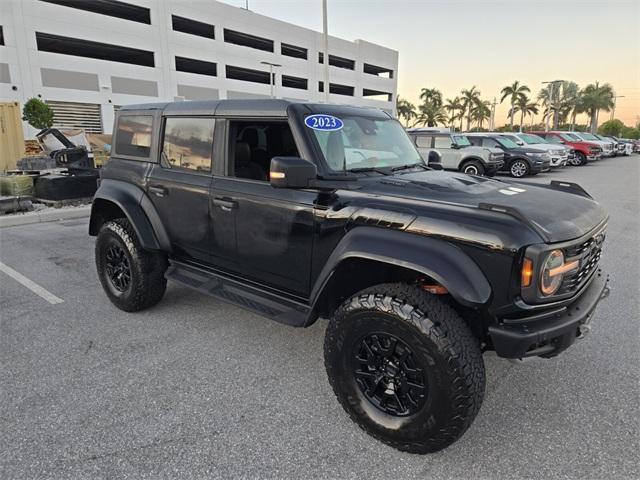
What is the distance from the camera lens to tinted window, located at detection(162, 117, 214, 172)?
3340mm

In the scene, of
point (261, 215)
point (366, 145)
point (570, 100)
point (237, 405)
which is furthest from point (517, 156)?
point (570, 100)

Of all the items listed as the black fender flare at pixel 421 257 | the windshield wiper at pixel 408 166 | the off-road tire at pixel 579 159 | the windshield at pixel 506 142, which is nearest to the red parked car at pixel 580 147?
the off-road tire at pixel 579 159

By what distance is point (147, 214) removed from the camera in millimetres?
3758

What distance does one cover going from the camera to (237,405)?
264cm

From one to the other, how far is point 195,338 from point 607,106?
258 ft

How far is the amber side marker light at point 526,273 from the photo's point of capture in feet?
6.46

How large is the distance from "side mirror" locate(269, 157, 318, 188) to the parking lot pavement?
1356 millimetres

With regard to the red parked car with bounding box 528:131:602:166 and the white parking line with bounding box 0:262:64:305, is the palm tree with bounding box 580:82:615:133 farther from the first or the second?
the white parking line with bounding box 0:262:64:305

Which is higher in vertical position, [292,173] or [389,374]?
[292,173]

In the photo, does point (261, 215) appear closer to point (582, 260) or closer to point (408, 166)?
point (408, 166)

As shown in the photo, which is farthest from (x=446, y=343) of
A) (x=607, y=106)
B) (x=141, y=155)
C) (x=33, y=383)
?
(x=607, y=106)

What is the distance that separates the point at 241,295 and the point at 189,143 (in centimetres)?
134

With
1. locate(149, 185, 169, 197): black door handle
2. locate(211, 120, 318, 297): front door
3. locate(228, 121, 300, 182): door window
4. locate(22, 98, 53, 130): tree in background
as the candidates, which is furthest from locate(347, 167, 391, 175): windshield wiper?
locate(22, 98, 53, 130): tree in background

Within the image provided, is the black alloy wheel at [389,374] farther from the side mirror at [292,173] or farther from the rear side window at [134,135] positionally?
the rear side window at [134,135]
